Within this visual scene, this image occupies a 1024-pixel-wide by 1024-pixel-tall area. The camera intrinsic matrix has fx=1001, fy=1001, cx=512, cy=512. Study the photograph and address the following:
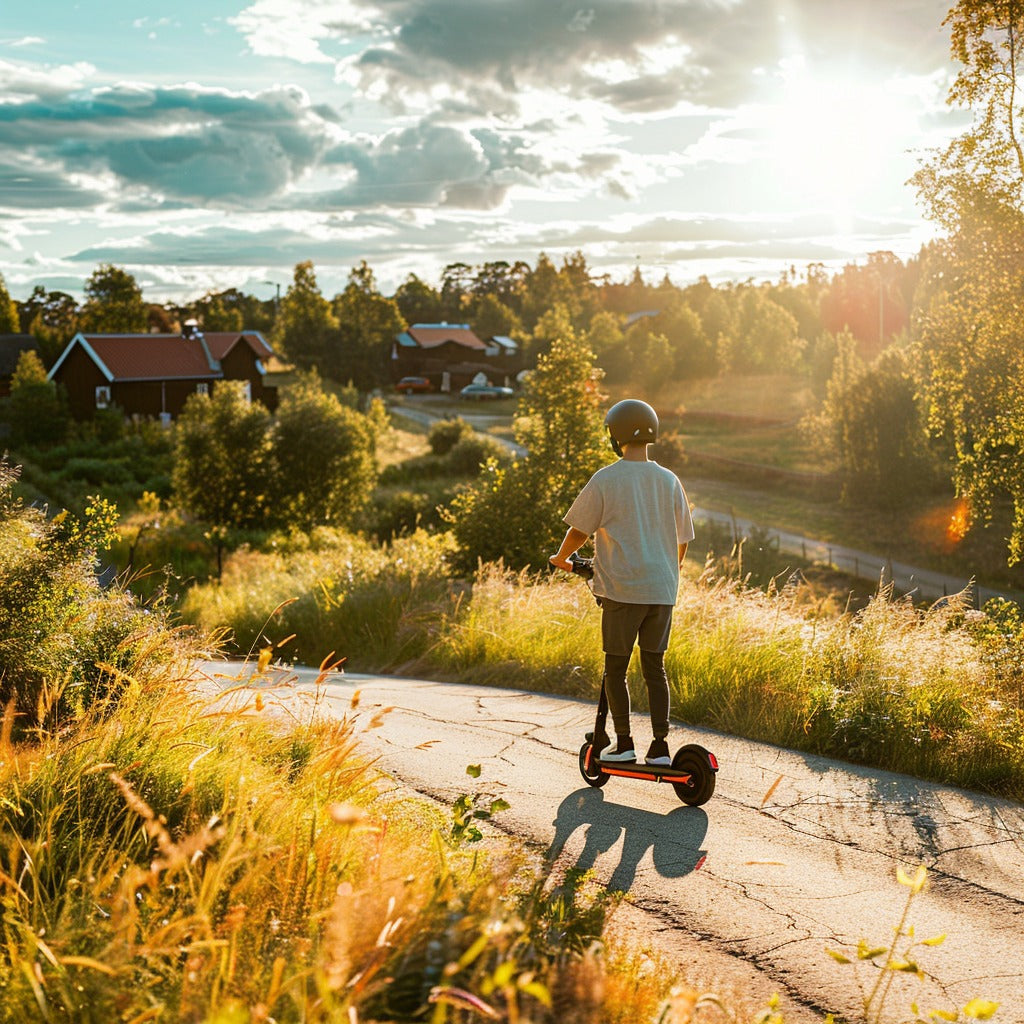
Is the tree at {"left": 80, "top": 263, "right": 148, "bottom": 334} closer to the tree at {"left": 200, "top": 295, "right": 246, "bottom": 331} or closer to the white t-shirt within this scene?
the tree at {"left": 200, "top": 295, "right": 246, "bottom": 331}

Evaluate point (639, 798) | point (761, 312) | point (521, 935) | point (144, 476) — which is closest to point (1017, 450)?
point (639, 798)

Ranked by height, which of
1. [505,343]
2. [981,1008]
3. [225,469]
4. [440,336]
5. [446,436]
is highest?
[440,336]

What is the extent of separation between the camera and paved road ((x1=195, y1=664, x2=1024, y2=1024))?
3.80 m

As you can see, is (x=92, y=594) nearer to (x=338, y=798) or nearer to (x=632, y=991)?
(x=338, y=798)

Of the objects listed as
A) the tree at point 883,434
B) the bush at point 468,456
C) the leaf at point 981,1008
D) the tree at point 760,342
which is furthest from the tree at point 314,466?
the tree at point 760,342

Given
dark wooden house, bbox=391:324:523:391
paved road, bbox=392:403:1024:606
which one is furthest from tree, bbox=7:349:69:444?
dark wooden house, bbox=391:324:523:391

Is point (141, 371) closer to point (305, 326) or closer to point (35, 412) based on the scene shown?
point (35, 412)

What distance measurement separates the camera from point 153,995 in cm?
277

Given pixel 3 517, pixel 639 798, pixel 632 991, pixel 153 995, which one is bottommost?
pixel 639 798

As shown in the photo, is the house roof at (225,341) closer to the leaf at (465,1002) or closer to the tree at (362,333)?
the tree at (362,333)

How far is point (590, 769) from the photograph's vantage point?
5.73 metres

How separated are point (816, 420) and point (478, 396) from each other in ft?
152

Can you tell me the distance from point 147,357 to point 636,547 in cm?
5570

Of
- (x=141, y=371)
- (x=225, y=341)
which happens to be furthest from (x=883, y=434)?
(x=225, y=341)
